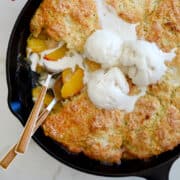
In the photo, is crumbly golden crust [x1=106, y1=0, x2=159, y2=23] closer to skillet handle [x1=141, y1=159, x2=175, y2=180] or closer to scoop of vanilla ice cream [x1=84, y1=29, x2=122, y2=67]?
scoop of vanilla ice cream [x1=84, y1=29, x2=122, y2=67]

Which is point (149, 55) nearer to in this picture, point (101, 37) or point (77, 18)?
point (101, 37)

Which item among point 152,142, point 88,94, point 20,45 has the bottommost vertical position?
point 152,142

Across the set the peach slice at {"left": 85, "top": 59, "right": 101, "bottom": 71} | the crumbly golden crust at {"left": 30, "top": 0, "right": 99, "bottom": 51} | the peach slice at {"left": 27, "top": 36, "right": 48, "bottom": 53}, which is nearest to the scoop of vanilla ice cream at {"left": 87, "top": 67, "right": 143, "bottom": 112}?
the peach slice at {"left": 85, "top": 59, "right": 101, "bottom": 71}

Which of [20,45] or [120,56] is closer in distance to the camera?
[120,56]

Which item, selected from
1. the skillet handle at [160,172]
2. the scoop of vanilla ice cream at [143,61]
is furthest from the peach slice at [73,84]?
the skillet handle at [160,172]

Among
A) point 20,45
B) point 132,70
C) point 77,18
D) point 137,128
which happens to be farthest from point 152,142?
point 20,45

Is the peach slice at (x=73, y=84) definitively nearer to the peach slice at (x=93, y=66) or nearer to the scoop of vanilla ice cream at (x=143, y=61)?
the peach slice at (x=93, y=66)

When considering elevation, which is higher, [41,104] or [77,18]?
[77,18]
